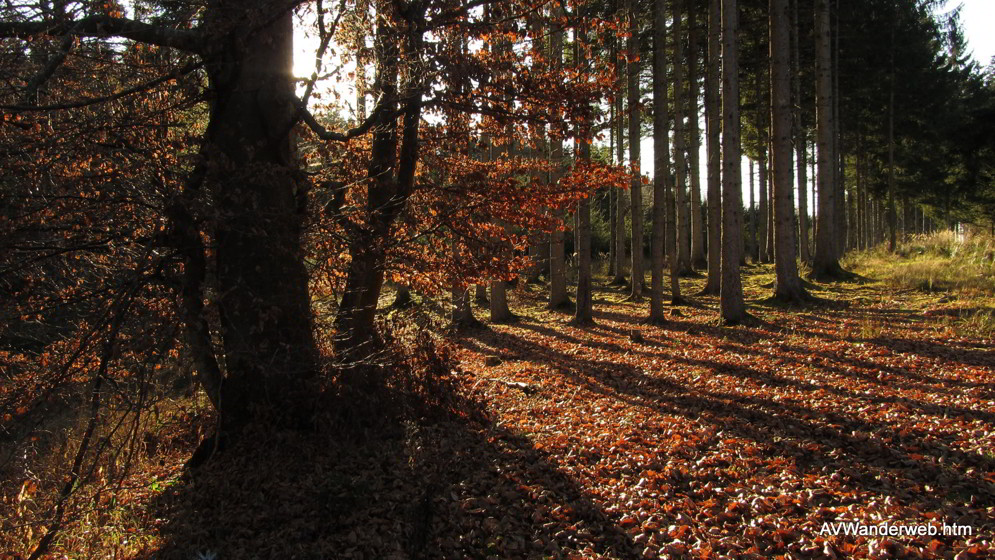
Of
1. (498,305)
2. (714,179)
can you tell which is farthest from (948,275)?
(498,305)

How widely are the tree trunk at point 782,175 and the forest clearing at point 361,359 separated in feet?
9.36

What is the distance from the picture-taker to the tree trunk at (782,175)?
42.1 ft

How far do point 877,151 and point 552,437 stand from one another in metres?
31.7

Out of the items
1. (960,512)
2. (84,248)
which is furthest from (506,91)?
(960,512)

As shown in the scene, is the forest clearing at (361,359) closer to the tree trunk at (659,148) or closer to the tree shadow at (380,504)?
the tree shadow at (380,504)

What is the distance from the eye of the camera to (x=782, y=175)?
13.1 metres

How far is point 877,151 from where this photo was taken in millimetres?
30203

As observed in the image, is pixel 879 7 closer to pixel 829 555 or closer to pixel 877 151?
pixel 877 151

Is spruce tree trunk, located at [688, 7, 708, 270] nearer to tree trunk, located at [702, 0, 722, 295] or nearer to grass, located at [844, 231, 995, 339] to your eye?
tree trunk, located at [702, 0, 722, 295]

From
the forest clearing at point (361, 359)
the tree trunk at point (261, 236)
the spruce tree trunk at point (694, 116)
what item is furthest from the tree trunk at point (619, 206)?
the tree trunk at point (261, 236)

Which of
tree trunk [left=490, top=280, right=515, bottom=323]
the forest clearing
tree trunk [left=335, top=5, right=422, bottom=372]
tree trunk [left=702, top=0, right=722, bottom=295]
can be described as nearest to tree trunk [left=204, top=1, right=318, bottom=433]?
the forest clearing

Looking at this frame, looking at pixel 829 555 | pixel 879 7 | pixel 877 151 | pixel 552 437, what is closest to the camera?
pixel 829 555

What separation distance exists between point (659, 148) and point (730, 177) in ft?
7.16

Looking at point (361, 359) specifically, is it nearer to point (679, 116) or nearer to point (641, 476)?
point (641, 476)
